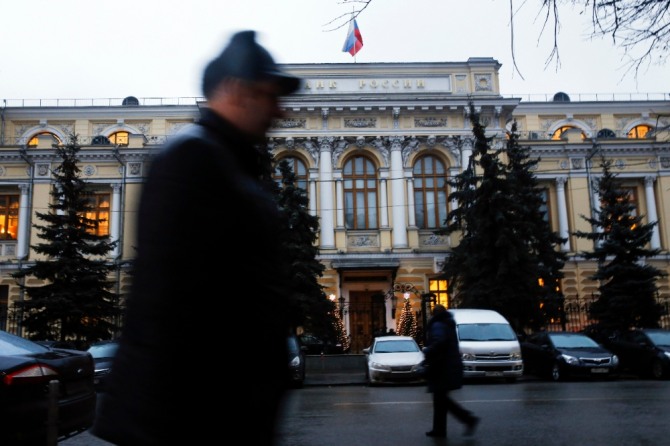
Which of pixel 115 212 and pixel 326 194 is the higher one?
pixel 326 194

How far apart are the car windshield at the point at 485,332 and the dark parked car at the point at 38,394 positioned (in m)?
13.5

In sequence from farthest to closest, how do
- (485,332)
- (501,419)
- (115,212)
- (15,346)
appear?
(115,212)
(485,332)
(501,419)
(15,346)

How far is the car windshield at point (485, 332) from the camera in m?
18.6

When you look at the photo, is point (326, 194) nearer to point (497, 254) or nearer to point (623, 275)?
point (497, 254)

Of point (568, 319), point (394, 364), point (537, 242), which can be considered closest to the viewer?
point (394, 364)

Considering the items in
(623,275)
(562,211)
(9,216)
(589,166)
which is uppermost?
(589,166)

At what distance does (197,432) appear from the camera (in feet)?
5.59

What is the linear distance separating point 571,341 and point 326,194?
18352 millimetres

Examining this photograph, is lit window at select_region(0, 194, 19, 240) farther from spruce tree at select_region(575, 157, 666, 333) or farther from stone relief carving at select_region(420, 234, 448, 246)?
spruce tree at select_region(575, 157, 666, 333)

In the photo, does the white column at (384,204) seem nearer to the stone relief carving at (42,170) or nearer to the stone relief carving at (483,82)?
the stone relief carving at (483,82)

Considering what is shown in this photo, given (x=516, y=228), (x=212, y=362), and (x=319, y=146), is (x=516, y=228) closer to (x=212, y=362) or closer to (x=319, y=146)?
(x=319, y=146)

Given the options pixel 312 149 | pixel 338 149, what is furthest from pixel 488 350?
pixel 312 149

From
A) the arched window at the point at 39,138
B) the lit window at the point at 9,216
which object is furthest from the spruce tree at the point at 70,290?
the arched window at the point at 39,138

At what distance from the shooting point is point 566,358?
1867 cm
